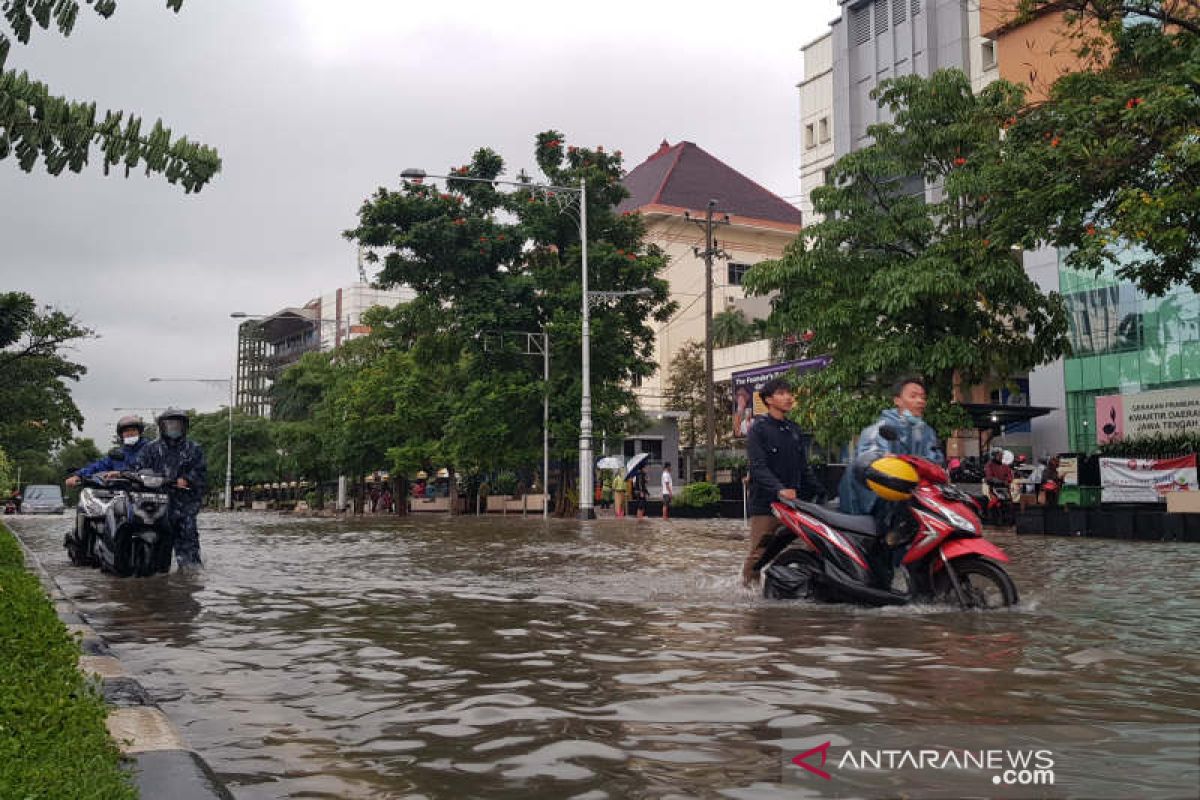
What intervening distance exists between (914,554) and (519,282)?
27.6 metres

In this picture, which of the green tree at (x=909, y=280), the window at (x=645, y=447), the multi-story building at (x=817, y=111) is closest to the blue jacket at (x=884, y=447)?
the green tree at (x=909, y=280)

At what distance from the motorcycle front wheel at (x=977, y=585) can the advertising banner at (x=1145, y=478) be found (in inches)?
556

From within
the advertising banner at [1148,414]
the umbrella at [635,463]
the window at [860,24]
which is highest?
the window at [860,24]

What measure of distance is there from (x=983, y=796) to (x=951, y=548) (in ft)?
14.8

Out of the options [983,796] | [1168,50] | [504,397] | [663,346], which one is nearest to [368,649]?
[983,796]

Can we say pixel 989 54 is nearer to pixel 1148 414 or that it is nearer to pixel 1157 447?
pixel 1148 414

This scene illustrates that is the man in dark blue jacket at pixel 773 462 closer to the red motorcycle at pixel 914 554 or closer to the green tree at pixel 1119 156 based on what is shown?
the red motorcycle at pixel 914 554

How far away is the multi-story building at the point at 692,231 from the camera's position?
206 ft

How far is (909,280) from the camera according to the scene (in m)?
20.2

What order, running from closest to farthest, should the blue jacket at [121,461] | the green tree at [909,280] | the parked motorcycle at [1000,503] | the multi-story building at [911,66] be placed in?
the blue jacket at [121,461]
the green tree at [909,280]
the parked motorcycle at [1000,503]
the multi-story building at [911,66]

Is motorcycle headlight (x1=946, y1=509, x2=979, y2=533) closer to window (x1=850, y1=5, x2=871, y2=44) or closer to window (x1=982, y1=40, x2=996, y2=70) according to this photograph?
window (x1=982, y1=40, x2=996, y2=70)

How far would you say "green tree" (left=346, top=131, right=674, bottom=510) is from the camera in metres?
33.9

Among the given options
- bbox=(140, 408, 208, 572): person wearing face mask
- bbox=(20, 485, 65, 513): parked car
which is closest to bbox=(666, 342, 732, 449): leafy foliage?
bbox=(20, 485, 65, 513): parked car

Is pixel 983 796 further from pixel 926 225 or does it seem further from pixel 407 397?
pixel 407 397
